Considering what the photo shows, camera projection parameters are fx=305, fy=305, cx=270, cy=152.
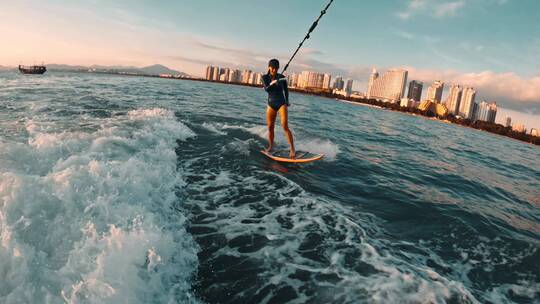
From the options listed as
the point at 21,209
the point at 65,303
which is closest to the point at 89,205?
the point at 21,209

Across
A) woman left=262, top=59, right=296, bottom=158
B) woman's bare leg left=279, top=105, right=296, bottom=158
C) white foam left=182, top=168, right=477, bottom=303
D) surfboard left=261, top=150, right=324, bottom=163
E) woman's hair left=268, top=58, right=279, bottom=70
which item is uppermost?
woman's hair left=268, top=58, right=279, bottom=70

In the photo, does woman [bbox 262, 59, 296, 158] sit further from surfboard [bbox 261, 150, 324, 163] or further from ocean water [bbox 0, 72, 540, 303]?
ocean water [bbox 0, 72, 540, 303]

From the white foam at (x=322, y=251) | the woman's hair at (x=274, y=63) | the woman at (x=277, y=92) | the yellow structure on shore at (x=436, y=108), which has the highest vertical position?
the yellow structure on shore at (x=436, y=108)

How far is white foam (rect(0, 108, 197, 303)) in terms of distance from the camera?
11.1ft

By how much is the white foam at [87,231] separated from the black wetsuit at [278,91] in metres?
5.36

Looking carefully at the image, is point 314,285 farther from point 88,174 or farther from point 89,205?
point 88,174

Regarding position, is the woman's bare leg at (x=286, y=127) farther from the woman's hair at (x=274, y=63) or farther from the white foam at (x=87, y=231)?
the white foam at (x=87, y=231)

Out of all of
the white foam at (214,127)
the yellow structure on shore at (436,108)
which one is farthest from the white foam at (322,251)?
→ the yellow structure on shore at (436,108)

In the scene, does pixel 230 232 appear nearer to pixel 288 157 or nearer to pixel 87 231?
pixel 87 231

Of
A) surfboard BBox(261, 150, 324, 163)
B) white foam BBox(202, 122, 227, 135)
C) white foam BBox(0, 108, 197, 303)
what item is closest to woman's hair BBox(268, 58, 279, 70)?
surfboard BBox(261, 150, 324, 163)

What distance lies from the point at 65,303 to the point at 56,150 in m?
5.29

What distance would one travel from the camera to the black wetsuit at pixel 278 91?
11.4 meters

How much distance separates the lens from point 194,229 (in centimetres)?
552

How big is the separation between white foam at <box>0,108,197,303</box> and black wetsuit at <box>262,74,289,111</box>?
17.6ft
